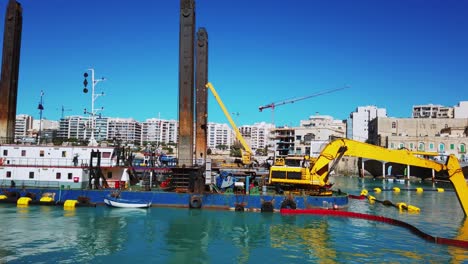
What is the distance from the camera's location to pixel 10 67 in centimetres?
3884

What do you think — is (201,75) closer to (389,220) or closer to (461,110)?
(389,220)

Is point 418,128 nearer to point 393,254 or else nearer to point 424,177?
point 424,177

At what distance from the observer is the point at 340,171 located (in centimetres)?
9531

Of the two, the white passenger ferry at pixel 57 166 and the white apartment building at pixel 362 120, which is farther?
the white apartment building at pixel 362 120

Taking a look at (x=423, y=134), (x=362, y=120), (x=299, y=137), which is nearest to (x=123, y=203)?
(x=299, y=137)

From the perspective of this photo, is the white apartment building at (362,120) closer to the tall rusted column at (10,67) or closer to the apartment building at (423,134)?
the apartment building at (423,134)

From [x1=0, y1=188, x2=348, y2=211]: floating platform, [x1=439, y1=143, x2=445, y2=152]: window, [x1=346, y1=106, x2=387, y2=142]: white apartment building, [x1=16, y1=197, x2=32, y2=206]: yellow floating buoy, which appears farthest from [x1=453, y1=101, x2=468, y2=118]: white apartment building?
[x1=16, y1=197, x2=32, y2=206]: yellow floating buoy

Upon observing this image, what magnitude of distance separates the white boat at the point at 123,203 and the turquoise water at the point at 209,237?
0.76 meters

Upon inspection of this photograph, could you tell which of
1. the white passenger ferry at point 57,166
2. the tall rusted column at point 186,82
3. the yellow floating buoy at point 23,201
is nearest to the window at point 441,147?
the tall rusted column at point 186,82

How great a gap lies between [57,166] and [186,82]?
1371cm

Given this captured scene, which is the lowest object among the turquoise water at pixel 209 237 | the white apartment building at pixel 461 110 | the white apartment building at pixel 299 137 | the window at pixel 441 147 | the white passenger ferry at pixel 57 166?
the turquoise water at pixel 209 237

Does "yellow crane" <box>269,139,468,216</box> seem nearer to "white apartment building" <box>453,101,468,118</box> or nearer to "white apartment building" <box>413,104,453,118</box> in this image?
"white apartment building" <box>453,101,468,118</box>

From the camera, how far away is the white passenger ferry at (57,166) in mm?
33188

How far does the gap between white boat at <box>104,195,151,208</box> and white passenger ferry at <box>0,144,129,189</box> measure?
2418 mm
